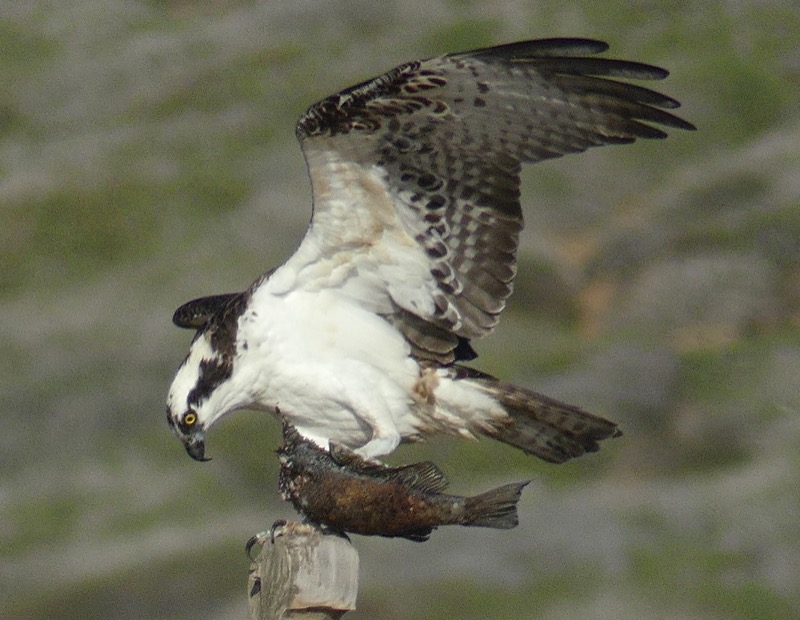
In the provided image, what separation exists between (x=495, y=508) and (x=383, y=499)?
41 centimetres

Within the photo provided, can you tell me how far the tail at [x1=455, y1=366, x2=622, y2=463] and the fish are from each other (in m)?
1.44

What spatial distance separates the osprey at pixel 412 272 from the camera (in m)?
6.73

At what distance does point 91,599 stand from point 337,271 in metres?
6.78

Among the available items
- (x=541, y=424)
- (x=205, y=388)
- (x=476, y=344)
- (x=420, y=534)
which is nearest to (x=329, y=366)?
(x=205, y=388)

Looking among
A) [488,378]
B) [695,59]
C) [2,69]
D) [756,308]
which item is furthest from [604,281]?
[488,378]

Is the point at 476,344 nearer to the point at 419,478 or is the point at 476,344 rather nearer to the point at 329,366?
the point at 329,366

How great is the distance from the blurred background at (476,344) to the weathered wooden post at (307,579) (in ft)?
21.6

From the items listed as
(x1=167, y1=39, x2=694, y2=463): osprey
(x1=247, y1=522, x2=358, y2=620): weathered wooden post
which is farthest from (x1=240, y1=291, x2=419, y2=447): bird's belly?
(x1=247, y1=522, x2=358, y2=620): weathered wooden post

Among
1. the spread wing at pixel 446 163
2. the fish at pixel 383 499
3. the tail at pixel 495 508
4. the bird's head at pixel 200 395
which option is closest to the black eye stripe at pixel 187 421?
the bird's head at pixel 200 395

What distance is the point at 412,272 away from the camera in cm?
729

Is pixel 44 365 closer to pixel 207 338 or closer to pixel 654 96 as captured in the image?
pixel 207 338

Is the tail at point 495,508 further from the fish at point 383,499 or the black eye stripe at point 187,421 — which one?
the black eye stripe at point 187,421

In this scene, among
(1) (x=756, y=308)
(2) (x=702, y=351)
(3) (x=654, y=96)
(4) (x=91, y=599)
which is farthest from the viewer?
(1) (x=756, y=308)

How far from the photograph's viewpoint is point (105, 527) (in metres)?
13.8
